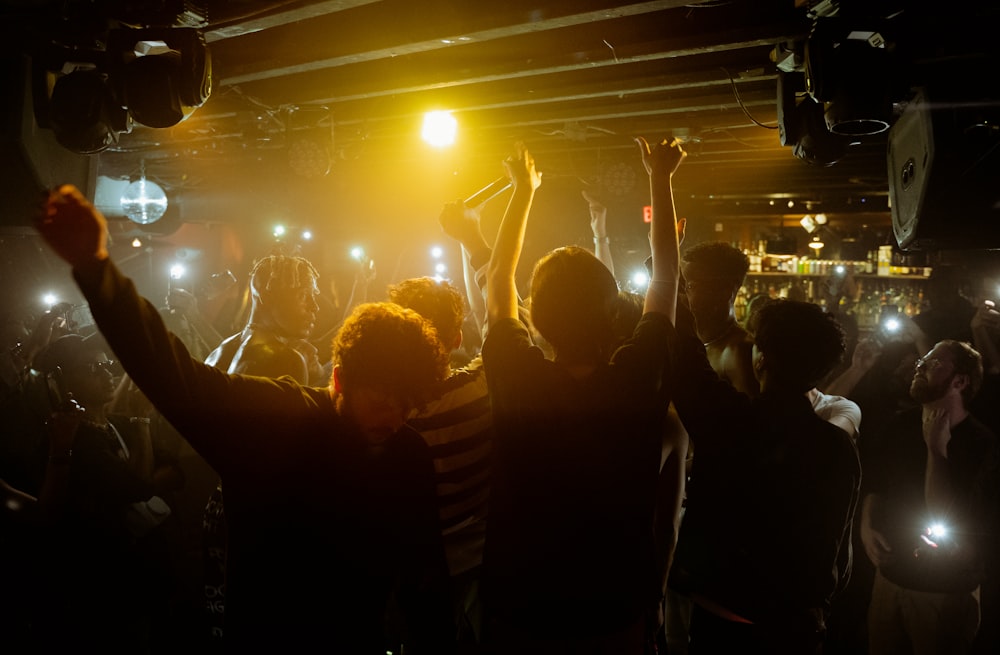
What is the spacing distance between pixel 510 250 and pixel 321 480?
1.04m

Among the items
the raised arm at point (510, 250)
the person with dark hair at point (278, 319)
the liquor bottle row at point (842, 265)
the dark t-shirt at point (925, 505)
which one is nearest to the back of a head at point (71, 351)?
the person with dark hair at point (278, 319)

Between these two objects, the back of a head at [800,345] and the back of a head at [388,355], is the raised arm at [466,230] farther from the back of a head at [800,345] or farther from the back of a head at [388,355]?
the back of a head at [800,345]

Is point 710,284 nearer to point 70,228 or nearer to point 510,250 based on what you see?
point 510,250

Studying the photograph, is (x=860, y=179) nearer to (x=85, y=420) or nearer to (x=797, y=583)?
(x=797, y=583)

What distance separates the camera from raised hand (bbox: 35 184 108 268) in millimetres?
1236

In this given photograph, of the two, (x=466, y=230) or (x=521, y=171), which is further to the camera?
(x=466, y=230)

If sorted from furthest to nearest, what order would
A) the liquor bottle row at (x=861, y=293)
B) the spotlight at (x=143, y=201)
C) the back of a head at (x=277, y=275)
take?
the liquor bottle row at (x=861, y=293)
the spotlight at (x=143, y=201)
the back of a head at (x=277, y=275)

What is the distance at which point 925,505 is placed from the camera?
308 cm

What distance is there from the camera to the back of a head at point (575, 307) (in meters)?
1.68

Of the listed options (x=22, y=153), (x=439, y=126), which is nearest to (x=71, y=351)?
(x=22, y=153)

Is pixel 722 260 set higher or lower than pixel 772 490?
higher

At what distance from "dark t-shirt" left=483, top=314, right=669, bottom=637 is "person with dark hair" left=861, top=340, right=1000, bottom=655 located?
2.40 m

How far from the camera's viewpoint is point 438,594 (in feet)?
5.87

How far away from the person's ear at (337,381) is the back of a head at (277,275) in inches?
73.6
